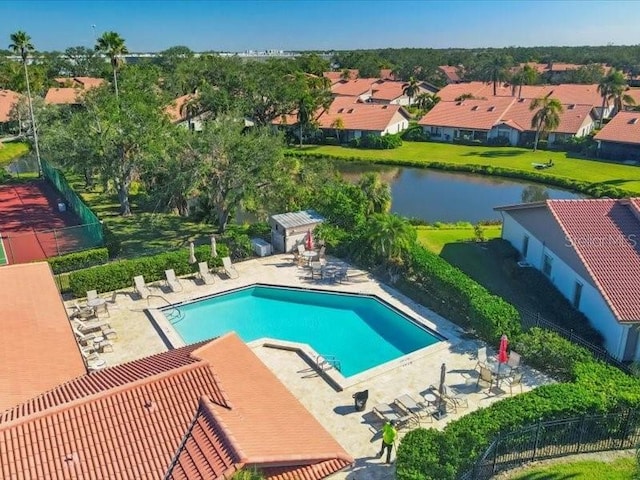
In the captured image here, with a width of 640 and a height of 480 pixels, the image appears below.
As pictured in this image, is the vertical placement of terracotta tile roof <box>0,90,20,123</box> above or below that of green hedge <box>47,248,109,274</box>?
above

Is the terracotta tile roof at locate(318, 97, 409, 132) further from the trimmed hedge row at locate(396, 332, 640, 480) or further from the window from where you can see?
the trimmed hedge row at locate(396, 332, 640, 480)

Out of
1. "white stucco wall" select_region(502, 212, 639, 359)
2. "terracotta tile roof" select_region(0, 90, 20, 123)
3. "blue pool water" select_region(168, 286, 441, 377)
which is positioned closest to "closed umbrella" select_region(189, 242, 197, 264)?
"blue pool water" select_region(168, 286, 441, 377)

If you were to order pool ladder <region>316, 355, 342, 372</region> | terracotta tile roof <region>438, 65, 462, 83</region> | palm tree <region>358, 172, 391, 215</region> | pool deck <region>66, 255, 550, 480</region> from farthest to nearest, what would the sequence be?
terracotta tile roof <region>438, 65, 462, 83</region>
palm tree <region>358, 172, 391, 215</region>
pool ladder <region>316, 355, 342, 372</region>
pool deck <region>66, 255, 550, 480</region>

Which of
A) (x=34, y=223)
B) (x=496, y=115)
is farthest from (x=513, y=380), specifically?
(x=496, y=115)

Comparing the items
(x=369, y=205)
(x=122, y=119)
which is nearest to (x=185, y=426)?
(x=369, y=205)

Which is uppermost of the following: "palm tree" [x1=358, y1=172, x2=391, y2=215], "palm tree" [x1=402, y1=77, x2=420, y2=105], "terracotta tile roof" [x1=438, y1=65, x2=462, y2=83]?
"terracotta tile roof" [x1=438, y1=65, x2=462, y2=83]

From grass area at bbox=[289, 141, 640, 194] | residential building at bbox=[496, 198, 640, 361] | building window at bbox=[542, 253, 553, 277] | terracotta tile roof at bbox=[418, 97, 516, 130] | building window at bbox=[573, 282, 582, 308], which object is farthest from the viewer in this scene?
terracotta tile roof at bbox=[418, 97, 516, 130]

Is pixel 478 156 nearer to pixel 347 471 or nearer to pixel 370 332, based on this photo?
pixel 370 332
